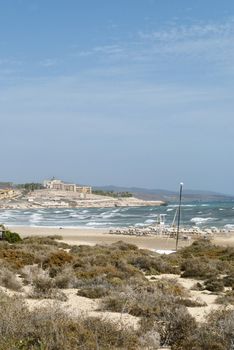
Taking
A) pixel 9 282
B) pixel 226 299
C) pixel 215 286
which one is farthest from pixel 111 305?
pixel 215 286

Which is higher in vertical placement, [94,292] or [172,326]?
[172,326]

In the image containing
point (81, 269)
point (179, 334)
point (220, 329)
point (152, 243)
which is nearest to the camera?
point (220, 329)

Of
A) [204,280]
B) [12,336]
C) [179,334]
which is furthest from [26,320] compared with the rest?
[204,280]

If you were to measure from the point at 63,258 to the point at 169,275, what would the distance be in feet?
10.7

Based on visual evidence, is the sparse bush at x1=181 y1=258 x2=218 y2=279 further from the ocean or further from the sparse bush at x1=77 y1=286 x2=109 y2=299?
the ocean

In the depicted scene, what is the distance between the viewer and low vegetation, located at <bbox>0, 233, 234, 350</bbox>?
6105 mm

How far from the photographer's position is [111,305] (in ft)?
31.8

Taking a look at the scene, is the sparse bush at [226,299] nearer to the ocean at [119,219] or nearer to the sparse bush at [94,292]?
the sparse bush at [94,292]

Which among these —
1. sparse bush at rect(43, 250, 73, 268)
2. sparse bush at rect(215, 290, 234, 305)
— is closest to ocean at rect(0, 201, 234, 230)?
sparse bush at rect(43, 250, 73, 268)

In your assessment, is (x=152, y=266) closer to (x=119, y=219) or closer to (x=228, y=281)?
(x=228, y=281)

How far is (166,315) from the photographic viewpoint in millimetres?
8055

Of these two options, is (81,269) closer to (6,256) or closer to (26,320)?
(6,256)

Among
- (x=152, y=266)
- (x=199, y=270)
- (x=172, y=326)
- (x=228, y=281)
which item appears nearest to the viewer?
(x=172, y=326)

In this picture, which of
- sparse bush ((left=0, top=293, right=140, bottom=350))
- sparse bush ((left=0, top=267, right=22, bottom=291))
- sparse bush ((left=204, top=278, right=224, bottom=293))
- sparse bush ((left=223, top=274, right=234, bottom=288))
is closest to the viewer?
sparse bush ((left=0, top=293, right=140, bottom=350))
